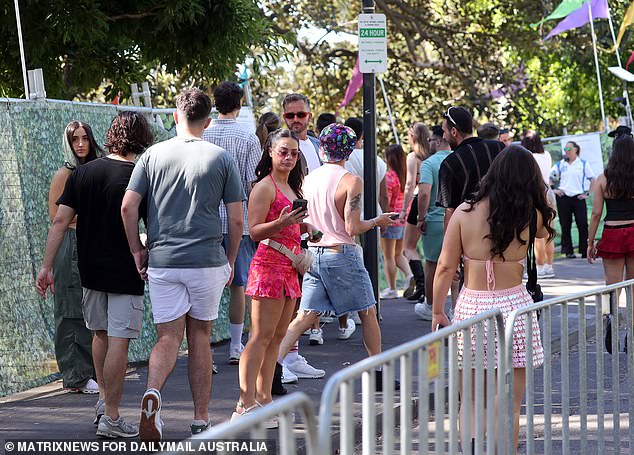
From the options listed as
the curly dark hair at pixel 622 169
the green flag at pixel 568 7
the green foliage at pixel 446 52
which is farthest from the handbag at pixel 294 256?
the green foliage at pixel 446 52

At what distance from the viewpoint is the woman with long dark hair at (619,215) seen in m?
9.87

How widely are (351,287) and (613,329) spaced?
2.18 meters

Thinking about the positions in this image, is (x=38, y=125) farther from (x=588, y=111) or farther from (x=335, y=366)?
(x=588, y=111)

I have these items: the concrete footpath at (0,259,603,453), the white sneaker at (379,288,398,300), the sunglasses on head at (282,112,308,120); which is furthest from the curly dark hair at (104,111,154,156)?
the white sneaker at (379,288,398,300)

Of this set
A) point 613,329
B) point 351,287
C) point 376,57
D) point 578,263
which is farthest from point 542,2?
point 613,329

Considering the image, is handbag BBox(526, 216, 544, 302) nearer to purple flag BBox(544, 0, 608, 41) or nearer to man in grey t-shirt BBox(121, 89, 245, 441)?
man in grey t-shirt BBox(121, 89, 245, 441)

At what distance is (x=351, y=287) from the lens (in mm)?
7352

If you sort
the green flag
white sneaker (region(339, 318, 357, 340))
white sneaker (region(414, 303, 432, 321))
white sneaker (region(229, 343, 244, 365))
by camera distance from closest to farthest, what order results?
white sneaker (region(229, 343, 244, 365)), white sneaker (region(339, 318, 357, 340)), white sneaker (region(414, 303, 432, 321)), the green flag

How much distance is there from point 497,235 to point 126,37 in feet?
30.7

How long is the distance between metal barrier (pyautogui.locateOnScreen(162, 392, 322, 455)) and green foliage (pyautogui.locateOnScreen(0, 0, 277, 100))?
33.3ft

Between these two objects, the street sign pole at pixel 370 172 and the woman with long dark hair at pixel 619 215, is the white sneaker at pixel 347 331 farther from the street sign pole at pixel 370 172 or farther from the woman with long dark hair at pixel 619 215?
the woman with long dark hair at pixel 619 215

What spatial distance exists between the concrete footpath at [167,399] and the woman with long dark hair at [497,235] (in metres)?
0.52

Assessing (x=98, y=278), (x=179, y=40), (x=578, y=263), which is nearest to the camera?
(x=98, y=278)

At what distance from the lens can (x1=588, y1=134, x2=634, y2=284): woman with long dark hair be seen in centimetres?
987
